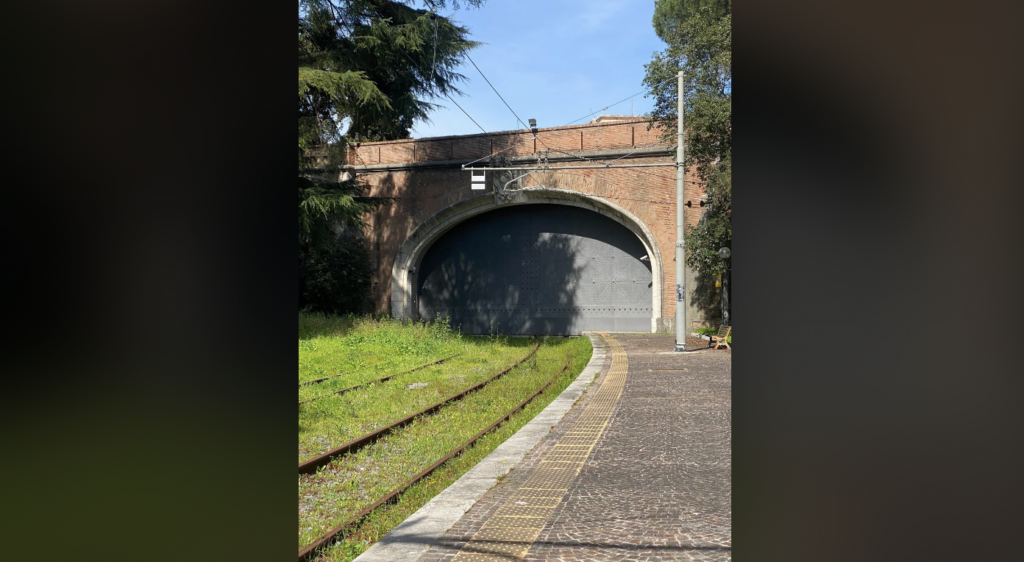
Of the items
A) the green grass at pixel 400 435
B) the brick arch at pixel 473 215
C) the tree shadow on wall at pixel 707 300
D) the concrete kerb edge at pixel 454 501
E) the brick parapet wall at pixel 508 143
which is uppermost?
the brick parapet wall at pixel 508 143

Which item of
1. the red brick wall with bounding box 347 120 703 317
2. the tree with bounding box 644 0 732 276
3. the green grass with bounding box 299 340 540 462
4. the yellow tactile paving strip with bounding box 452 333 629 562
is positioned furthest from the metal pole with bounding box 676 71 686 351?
the yellow tactile paving strip with bounding box 452 333 629 562

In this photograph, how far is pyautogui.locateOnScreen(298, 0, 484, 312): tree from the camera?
1850cm

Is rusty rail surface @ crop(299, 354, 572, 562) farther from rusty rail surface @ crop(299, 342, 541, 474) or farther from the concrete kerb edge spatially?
rusty rail surface @ crop(299, 342, 541, 474)

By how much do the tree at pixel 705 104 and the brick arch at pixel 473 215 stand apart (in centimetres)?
249

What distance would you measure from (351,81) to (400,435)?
13.2 meters

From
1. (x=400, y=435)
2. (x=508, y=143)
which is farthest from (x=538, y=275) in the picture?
(x=400, y=435)

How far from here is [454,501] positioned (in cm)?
455

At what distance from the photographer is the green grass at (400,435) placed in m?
4.68
